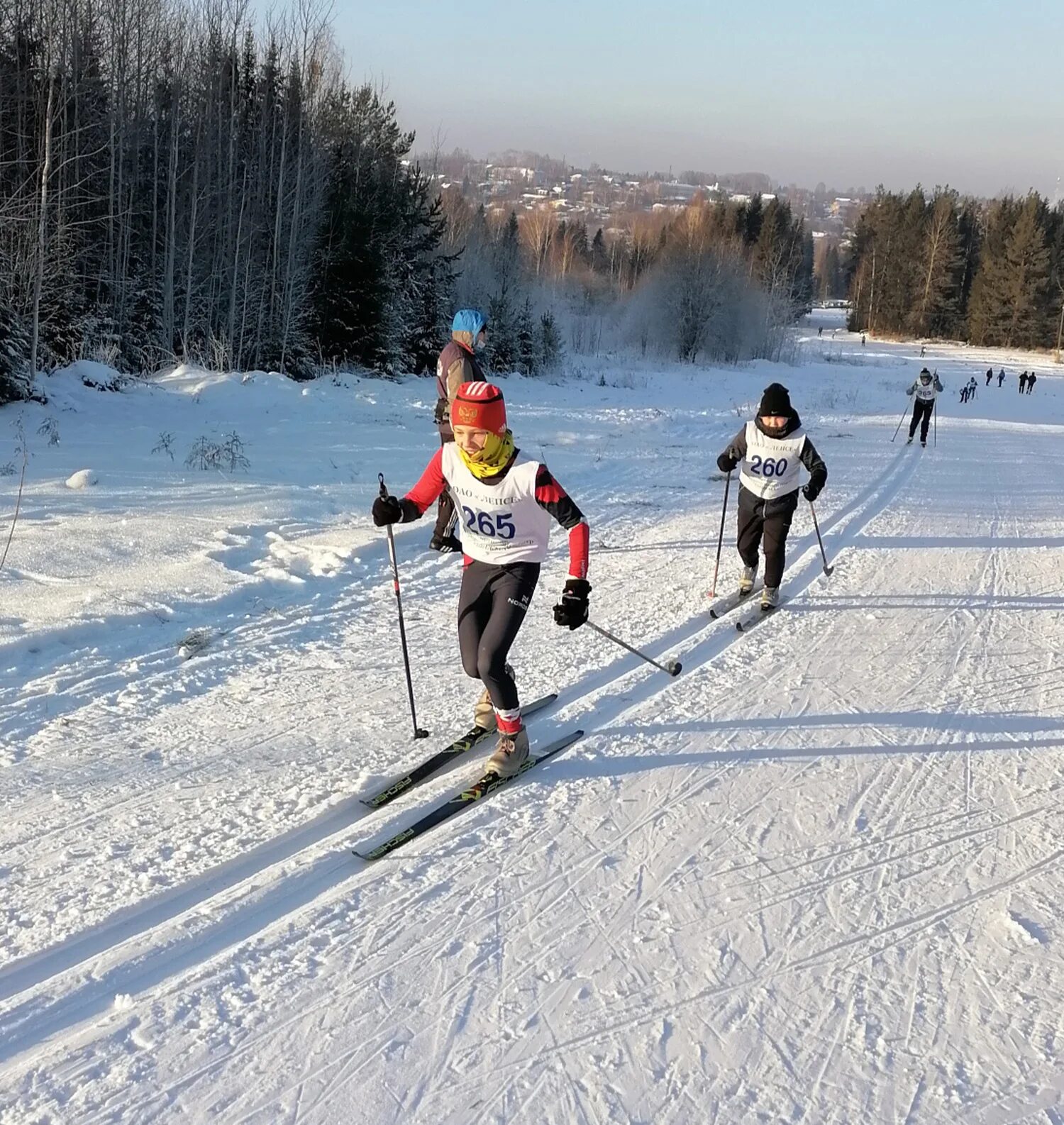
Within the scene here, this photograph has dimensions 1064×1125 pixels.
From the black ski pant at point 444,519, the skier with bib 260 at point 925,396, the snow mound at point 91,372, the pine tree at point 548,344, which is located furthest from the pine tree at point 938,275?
the black ski pant at point 444,519

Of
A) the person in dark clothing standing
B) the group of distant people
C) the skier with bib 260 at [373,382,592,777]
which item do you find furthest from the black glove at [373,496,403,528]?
the group of distant people

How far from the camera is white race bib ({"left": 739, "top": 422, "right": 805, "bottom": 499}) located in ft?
23.6

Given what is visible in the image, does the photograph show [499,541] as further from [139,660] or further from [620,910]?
[139,660]

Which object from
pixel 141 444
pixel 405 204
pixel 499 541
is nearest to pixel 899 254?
pixel 405 204

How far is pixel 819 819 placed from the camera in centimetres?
408

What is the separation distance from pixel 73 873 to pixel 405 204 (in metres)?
29.3

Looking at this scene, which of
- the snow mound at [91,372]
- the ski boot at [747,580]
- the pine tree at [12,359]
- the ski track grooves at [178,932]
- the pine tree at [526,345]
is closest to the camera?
the ski track grooves at [178,932]

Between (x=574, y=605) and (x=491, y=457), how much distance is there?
2.60 feet

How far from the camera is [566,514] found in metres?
4.23

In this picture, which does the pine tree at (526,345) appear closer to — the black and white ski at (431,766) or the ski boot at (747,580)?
the ski boot at (747,580)

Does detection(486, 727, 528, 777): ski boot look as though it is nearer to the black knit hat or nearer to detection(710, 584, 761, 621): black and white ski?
detection(710, 584, 761, 621): black and white ski

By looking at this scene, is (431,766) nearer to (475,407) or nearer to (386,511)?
(386,511)

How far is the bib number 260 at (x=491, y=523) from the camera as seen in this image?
4.37 meters

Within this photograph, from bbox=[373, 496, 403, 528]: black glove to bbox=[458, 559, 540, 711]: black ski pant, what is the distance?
1.47 ft
